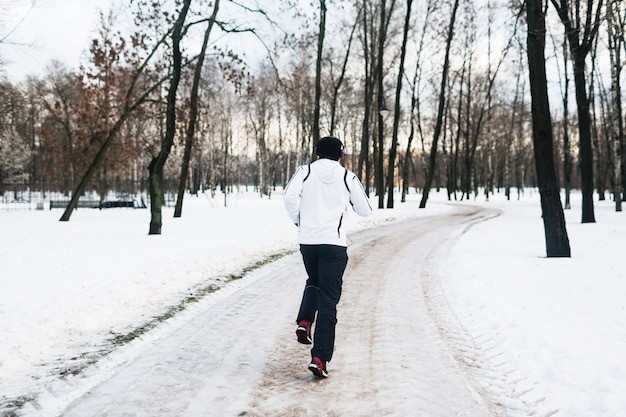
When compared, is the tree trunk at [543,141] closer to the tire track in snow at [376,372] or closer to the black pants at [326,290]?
the tire track in snow at [376,372]

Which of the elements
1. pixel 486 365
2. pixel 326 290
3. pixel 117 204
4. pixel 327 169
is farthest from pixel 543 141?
pixel 117 204

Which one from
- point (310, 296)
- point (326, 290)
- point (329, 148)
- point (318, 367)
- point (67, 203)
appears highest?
point (329, 148)

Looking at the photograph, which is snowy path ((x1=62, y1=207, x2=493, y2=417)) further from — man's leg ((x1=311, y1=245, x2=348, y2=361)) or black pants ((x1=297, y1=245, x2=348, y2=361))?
→ man's leg ((x1=311, y1=245, x2=348, y2=361))

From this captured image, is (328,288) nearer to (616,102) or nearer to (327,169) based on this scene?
(327,169)

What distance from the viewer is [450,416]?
10.9 feet

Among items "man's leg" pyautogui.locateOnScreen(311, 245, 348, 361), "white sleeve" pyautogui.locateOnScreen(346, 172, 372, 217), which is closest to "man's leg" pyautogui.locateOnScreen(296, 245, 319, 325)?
"man's leg" pyautogui.locateOnScreen(311, 245, 348, 361)

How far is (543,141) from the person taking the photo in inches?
426

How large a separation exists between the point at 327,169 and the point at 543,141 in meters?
8.48

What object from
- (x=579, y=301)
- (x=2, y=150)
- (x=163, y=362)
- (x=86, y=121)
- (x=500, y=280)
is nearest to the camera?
(x=163, y=362)

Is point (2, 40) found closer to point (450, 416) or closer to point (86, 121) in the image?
point (86, 121)

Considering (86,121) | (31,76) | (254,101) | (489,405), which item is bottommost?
(489,405)

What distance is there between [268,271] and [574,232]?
38.3ft

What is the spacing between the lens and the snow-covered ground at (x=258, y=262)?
161 inches


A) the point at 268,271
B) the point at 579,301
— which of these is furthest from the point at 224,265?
the point at 579,301
